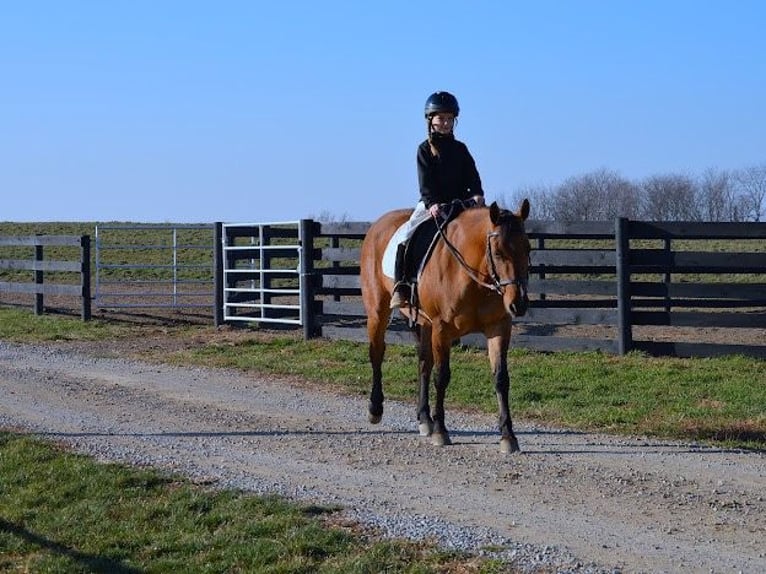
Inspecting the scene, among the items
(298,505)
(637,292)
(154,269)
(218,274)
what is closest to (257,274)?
(218,274)

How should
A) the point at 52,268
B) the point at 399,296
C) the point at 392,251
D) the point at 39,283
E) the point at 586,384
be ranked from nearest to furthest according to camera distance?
the point at 399,296 < the point at 392,251 < the point at 586,384 < the point at 52,268 < the point at 39,283

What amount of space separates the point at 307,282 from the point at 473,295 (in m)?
9.51

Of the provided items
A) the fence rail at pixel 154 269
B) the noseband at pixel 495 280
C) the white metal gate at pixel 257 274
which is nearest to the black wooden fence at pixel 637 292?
the white metal gate at pixel 257 274

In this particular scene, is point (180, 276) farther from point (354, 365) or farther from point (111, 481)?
point (111, 481)

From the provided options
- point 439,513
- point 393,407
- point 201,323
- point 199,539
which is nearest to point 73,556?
point 199,539

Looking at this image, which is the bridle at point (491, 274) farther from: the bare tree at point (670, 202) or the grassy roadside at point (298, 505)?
the bare tree at point (670, 202)

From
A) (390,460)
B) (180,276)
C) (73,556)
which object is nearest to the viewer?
(73,556)

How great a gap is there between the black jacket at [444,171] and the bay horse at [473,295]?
368 millimetres

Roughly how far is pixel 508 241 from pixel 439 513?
91.7 inches

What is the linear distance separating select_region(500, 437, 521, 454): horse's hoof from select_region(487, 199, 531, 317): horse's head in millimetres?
1146

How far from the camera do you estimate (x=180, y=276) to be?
37.9m

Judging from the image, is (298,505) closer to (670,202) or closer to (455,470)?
(455,470)

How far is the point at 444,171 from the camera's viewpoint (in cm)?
991

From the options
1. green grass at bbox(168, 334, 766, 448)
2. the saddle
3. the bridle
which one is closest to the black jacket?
the saddle
